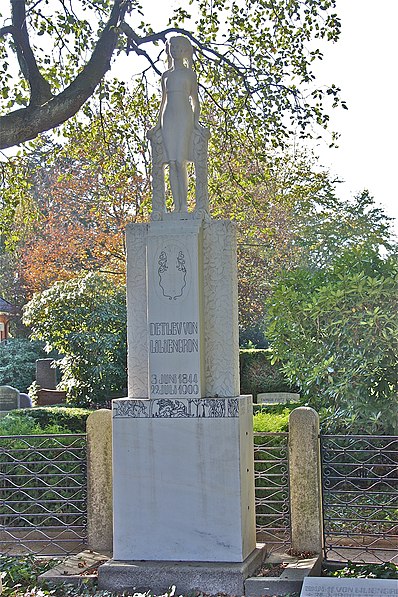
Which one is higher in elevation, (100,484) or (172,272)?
(172,272)

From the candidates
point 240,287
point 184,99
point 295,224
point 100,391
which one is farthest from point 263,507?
point 295,224

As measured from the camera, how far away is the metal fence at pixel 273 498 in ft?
24.5

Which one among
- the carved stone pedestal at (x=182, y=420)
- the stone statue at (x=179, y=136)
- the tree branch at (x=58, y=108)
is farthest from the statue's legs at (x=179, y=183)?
the tree branch at (x=58, y=108)

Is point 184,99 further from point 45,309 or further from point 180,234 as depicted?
point 45,309

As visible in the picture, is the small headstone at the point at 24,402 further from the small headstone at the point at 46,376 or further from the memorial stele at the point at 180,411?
the memorial stele at the point at 180,411

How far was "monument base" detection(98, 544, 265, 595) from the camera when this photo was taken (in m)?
6.41

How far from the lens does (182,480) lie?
683 cm

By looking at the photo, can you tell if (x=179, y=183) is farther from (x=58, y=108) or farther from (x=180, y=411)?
(x=180, y=411)

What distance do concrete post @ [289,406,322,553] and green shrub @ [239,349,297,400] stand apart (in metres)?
15.4

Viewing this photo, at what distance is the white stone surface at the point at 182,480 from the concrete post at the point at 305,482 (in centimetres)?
47

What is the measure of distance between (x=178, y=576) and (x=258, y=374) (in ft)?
54.9

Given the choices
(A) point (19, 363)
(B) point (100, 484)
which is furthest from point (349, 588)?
(A) point (19, 363)

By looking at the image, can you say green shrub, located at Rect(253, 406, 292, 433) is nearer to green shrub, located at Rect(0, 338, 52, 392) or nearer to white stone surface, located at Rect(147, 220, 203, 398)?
white stone surface, located at Rect(147, 220, 203, 398)

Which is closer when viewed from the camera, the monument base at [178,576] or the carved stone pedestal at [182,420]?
the monument base at [178,576]
